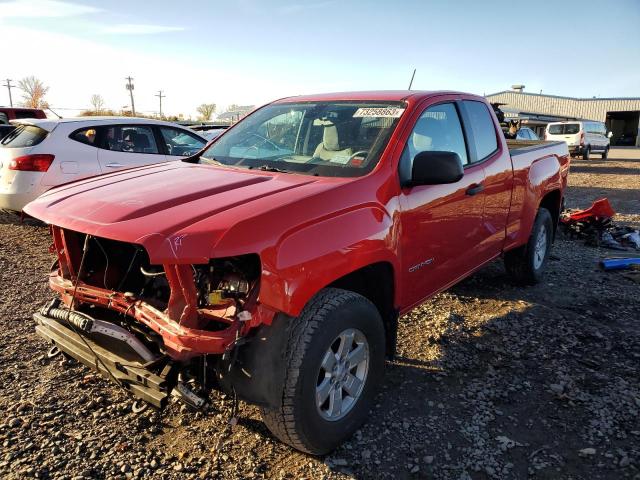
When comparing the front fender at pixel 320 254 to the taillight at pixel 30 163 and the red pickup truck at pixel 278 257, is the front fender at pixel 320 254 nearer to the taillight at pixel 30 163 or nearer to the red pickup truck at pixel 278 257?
the red pickup truck at pixel 278 257

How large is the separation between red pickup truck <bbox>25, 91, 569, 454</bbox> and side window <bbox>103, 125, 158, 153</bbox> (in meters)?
4.05

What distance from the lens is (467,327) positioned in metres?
4.22

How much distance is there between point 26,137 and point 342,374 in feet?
19.6

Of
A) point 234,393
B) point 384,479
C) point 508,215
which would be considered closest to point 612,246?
point 508,215

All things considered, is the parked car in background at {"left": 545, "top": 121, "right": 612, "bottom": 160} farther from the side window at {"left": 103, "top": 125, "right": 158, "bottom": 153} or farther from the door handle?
the door handle

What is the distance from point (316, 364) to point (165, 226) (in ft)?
3.08

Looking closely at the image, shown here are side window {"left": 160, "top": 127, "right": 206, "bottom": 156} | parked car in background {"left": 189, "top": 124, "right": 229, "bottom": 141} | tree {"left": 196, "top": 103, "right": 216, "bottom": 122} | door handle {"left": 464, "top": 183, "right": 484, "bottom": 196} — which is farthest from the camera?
tree {"left": 196, "top": 103, "right": 216, "bottom": 122}

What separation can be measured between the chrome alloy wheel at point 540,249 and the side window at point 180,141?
510 cm

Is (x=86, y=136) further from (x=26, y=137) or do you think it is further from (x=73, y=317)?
(x=73, y=317)

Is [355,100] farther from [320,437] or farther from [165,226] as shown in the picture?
[320,437]

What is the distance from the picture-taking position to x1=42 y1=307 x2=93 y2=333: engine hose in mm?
2285

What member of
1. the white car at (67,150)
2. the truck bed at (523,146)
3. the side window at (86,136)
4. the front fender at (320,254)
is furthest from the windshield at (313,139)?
the side window at (86,136)

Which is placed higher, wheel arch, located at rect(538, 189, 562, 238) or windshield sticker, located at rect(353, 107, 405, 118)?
windshield sticker, located at rect(353, 107, 405, 118)

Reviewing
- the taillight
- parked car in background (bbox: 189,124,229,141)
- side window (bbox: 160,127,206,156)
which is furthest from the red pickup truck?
parked car in background (bbox: 189,124,229,141)
